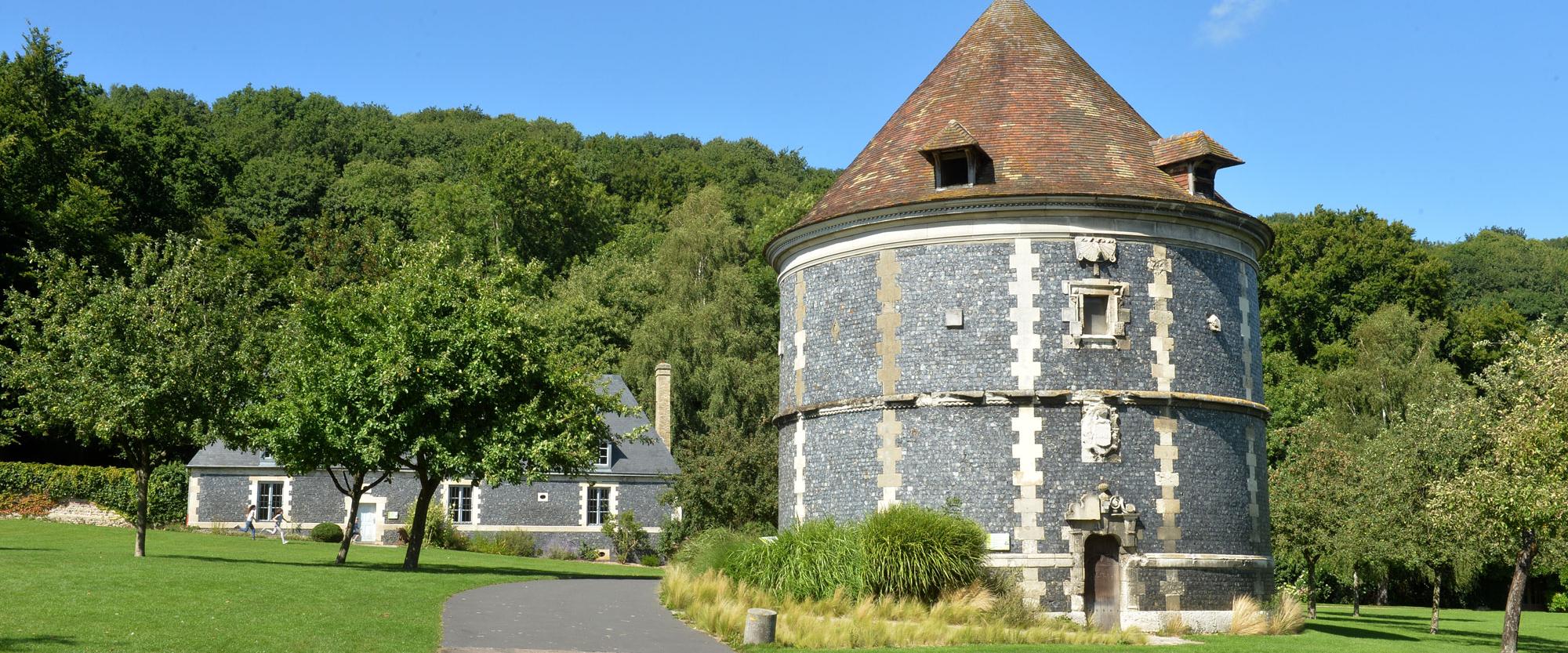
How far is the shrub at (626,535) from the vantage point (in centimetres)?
4525

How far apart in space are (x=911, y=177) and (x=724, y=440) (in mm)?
18070

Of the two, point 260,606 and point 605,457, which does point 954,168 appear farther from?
point 605,457

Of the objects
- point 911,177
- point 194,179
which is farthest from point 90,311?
point 194,179

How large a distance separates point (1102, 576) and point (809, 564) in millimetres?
5397

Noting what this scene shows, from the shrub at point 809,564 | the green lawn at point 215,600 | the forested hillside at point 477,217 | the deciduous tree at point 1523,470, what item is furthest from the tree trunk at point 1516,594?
the forested hillside at point 477,217

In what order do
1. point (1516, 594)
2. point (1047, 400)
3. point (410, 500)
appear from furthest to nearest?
point (410, 500) → point (1047, 400) → point (1516, 594)

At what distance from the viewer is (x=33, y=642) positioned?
558 inches

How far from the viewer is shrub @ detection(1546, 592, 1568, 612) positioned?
150 feet

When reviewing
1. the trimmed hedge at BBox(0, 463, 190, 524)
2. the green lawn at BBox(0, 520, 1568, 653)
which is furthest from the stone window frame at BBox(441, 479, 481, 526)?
the green lawn at BBox(0, 520, 1568, 653)

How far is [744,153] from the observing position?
94.8 m

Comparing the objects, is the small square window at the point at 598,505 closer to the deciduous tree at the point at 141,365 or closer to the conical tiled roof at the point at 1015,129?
the deciduous tree at the point at 141,365

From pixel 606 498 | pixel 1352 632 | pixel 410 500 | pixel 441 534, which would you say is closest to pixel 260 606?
pixel 1352 632

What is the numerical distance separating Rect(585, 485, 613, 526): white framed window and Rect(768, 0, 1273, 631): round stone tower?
2116cm

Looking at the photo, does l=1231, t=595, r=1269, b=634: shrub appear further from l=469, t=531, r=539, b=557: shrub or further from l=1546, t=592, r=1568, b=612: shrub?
l=1546, t=592, r=1568, b=612: shrub
